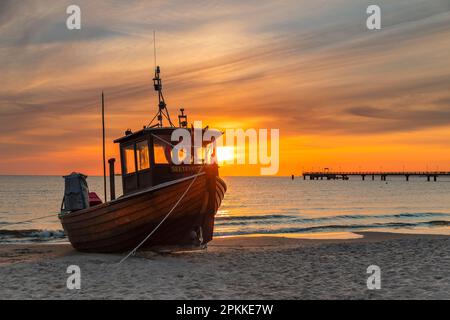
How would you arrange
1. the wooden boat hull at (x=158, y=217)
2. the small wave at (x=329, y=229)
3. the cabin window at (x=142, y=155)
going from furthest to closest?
1. the small wave at (x=329, y=229)
2. the cabin window at (x=142, y=155)
3. the wooden boat hull at (x=158, y=217)

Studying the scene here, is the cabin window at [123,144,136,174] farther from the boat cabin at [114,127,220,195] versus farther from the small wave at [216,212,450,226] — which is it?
the small wave at [216,212,450,226]

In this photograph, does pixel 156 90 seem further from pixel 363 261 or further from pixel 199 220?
pixel 363 261

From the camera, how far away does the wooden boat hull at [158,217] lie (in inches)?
593

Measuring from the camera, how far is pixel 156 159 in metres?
15.9

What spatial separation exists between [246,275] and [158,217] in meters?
4.49

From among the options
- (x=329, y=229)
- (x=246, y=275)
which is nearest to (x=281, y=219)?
(x=329, y=229)

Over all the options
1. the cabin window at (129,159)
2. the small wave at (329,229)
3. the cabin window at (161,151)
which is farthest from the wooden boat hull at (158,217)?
the small wave at (329,229)

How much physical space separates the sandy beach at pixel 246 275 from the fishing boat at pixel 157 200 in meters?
0.66

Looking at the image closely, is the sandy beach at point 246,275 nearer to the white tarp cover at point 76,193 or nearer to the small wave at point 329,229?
the white tarp cover at point 76,193

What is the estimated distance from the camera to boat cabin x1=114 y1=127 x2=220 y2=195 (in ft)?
52.1

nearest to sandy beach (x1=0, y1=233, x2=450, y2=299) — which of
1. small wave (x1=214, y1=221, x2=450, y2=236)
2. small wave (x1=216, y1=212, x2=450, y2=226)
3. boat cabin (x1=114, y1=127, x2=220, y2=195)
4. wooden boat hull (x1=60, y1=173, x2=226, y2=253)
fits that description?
wooden boat hull (x1=60, y1=173, x2=226, y2=253)

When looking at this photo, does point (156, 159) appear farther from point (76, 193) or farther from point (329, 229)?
point (329, 229)
